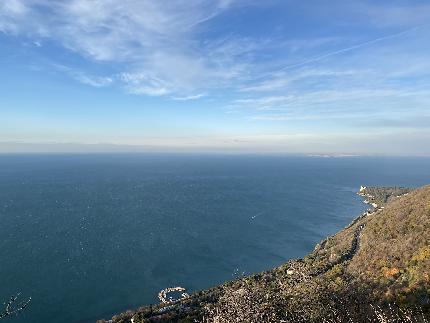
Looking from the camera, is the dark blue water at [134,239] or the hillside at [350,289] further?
the dark blue water at [134,239]

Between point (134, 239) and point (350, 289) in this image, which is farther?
point (134, 239)

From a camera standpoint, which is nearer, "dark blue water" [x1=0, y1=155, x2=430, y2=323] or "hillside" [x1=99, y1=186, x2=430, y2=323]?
"hillside" [x1=99, y1=186, x2=430, y2=323]

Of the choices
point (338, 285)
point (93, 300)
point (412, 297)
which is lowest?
point (93, 300)

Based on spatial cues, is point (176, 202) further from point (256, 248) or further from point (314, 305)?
point (314, 305)

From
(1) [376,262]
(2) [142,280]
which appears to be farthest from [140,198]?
(1) [376,262]

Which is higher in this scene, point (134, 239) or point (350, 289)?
point (350, 289)

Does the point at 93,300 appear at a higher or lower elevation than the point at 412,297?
lower

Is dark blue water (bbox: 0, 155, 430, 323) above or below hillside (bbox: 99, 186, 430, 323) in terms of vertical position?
below

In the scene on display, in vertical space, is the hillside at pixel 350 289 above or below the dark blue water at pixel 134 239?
above
